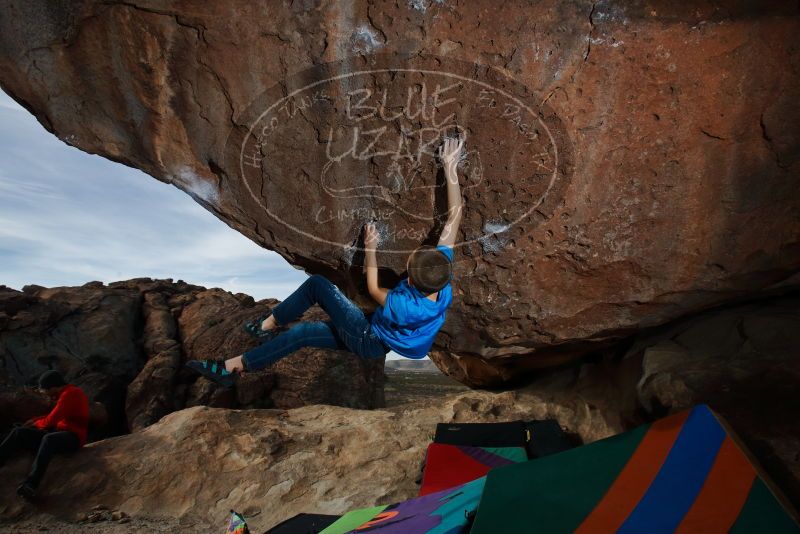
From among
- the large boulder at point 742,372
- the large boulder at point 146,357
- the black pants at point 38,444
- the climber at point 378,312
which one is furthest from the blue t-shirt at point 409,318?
the large boulder at point 146,357

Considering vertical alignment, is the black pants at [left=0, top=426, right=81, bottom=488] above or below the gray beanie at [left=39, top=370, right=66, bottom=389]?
below

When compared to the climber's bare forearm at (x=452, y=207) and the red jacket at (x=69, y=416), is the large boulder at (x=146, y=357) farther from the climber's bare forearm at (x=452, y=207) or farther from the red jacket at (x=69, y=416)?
the climber's bare forearm at (x=452, y=207)

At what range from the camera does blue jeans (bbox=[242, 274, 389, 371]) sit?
290cm

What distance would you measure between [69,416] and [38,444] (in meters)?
0.33

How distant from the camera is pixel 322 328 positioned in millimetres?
3191

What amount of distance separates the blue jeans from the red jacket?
7.08ft

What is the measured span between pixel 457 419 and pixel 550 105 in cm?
299

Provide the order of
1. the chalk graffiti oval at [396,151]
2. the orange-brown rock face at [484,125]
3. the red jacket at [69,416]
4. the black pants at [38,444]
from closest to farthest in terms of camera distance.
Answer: the orange-brown rock face at [484,125], the chalk graffiti oval at [396,151], the black pants at [38,444], the red jacket at [69,416]

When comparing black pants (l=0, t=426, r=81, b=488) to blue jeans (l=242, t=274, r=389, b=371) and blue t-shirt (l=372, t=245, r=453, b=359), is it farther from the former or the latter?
blue t-shirt (l=372, t=245, r=453, b=359)

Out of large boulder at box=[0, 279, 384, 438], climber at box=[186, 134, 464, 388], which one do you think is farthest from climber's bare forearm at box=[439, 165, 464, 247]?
large boulder at box=[0, 279, 384, 438]

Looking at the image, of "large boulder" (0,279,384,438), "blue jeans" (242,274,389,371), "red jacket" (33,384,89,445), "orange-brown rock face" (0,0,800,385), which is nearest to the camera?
"orange-brown rock face" (0,0,800,385)

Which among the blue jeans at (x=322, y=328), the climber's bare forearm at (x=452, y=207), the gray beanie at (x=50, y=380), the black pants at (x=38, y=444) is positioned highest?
the climber's bare forearm at (x=452, y=207)

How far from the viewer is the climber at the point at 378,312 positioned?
2670 mm

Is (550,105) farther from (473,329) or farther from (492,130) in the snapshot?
(473,329)
